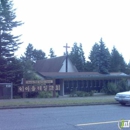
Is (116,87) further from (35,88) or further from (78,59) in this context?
(78,59)

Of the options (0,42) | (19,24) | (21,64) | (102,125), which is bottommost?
(102,125)

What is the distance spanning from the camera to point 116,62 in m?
74.3

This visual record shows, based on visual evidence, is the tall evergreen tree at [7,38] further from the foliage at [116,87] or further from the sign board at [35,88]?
the foliage at [116,87]

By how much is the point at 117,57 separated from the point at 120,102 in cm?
5553

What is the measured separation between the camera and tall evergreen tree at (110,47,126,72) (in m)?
71.4

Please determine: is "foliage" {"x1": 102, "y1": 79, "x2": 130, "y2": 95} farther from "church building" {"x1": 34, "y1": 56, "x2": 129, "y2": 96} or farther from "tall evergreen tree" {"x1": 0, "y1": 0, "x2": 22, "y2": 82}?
"tall evergreen tree" {"x1": 0, "y1": 0, "x2": 22, "y2": 82}

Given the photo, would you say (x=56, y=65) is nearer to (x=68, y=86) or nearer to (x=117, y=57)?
(x=68, y=86)

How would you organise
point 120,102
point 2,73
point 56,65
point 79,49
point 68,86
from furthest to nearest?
point 79,49 < point 56,65 < point 68,86 < point 2,73 < point 120,102

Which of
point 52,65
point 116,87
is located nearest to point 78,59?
Answer: point 52,65

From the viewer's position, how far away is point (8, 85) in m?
25.1

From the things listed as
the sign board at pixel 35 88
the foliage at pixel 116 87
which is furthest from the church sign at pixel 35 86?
the foliage at pixel 116 87

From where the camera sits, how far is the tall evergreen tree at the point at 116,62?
7139 centimetres

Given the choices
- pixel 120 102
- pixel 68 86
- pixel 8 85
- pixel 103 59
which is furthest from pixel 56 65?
pixel 120 102

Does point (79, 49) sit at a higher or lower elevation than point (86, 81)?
higher
